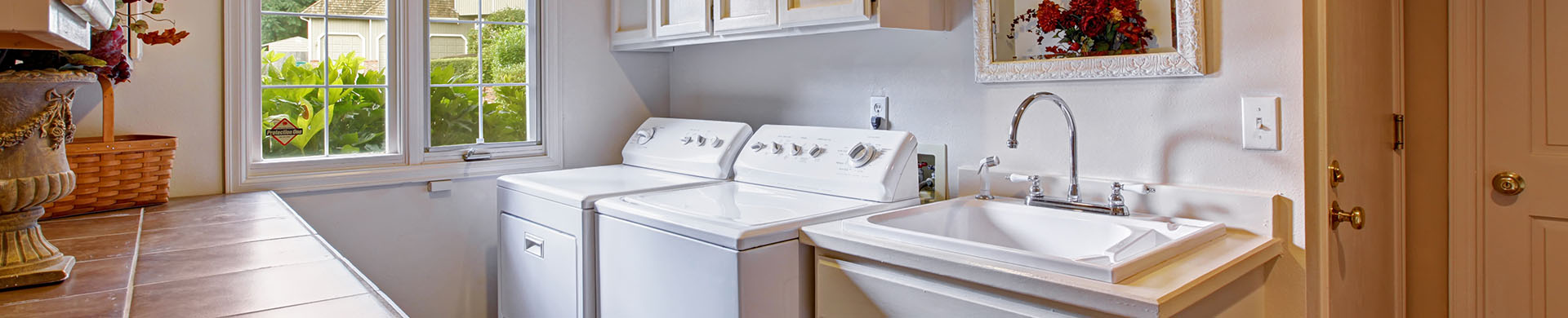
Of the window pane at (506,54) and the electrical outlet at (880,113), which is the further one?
the window pane at (506,54)

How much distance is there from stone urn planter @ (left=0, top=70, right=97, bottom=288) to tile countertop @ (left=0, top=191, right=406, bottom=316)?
36mm

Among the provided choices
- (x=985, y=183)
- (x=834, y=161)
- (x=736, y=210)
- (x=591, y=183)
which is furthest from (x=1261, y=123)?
(x=591, y=183)

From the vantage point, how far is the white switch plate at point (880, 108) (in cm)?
237

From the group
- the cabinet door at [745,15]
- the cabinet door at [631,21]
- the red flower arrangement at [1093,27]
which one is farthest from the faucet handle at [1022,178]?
the cabinet door at [631,21]

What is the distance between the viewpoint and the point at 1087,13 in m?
1.81

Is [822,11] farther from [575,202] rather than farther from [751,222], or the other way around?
[575,202]

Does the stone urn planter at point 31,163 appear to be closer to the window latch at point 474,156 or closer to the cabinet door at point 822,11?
the cabinet door at point 822,11

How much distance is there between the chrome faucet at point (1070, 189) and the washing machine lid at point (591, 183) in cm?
97

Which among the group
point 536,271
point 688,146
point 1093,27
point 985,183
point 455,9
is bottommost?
point 536,271

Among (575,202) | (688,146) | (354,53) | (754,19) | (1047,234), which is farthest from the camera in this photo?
(688,146)

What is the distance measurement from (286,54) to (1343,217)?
2.69 metres

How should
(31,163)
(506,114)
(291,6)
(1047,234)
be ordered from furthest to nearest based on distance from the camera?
1. (506,114)
2. (291,6)
3. (1047,234)
4. (31,163)

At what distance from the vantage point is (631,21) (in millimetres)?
2945

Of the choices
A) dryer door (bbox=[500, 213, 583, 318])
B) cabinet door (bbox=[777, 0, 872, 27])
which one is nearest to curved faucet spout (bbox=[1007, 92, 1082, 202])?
cabinet door (bbox=[777, 0, 872, 27])
